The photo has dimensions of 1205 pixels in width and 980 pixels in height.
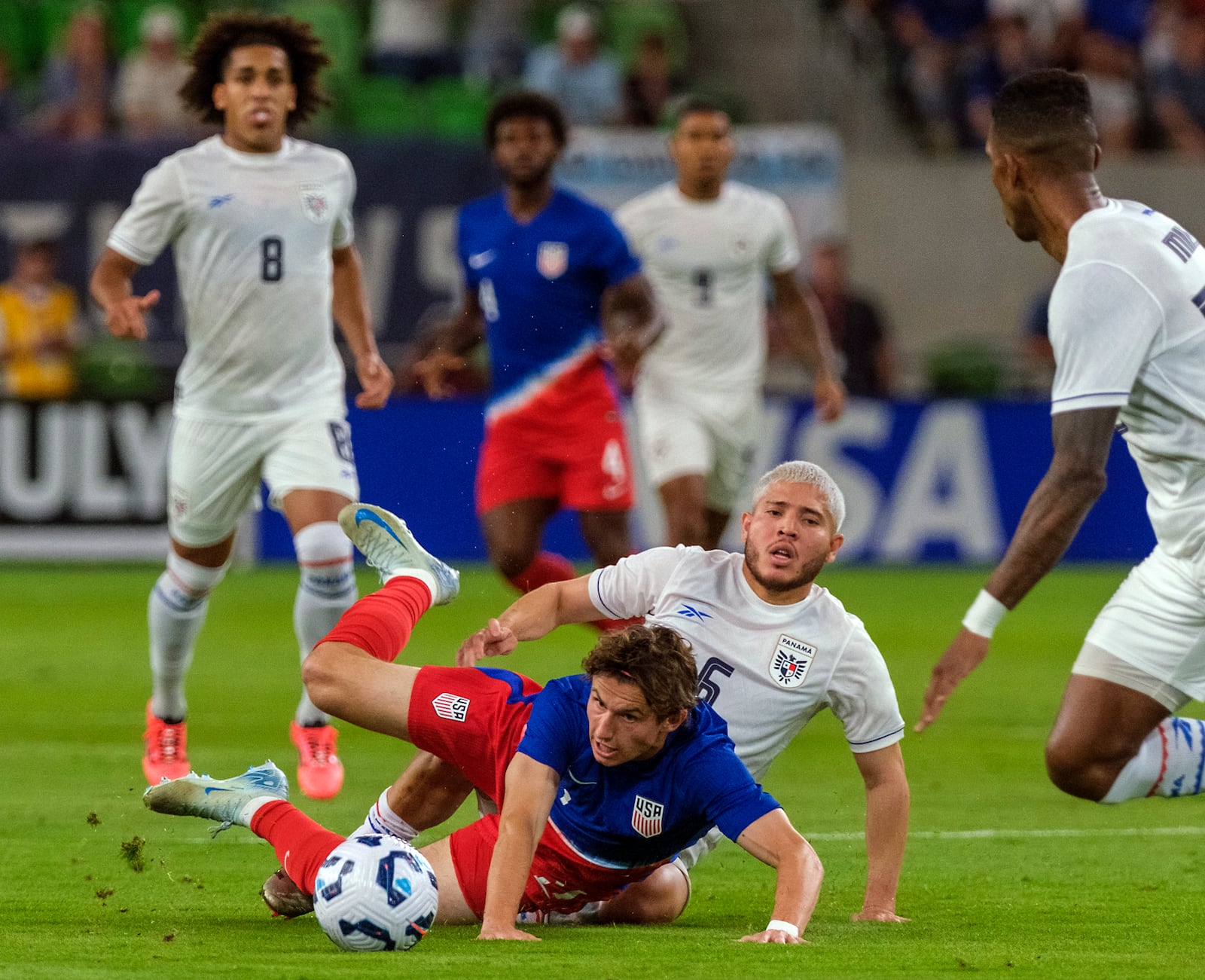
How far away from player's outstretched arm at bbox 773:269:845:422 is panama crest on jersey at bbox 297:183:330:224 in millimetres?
3554

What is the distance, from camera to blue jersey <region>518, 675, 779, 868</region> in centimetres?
502

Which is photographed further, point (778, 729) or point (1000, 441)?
point (1000, 441)

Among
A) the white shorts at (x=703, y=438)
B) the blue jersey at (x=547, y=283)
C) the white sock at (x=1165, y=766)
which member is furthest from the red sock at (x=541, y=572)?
the white sock at (x=1165, y=766)

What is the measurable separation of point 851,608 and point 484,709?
8681 millimetres

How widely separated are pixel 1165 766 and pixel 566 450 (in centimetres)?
435

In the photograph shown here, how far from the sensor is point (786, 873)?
193 inches

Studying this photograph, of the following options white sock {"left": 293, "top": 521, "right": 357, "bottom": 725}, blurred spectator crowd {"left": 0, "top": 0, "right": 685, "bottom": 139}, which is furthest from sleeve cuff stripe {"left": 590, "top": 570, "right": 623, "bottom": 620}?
blurred spectator crowd {"left": 0, "top": 0, "right": 685, "bottom": 139}

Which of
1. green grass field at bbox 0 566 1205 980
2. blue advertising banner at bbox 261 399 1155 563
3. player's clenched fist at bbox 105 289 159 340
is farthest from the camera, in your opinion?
blue advertising banner at bbox 261 399 1155 563

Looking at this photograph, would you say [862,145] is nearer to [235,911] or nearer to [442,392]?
[442,392]

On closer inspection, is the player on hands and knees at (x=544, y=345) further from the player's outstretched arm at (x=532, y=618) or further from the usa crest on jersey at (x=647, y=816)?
the usa crest on jersey at (x=647, y=816)

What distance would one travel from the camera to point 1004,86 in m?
5.53

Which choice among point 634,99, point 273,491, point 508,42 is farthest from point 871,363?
point 273,491

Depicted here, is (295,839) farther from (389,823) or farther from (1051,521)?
(1051,521)

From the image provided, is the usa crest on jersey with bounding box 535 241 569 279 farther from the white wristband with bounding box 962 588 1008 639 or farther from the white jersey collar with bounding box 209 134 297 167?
the white wristband with bounding box 962 588 1008 639
